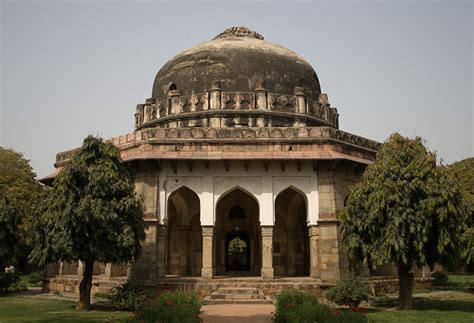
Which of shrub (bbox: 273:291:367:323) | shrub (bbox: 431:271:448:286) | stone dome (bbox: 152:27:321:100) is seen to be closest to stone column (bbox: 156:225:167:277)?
shrub (bbox: 273:291:367:323)

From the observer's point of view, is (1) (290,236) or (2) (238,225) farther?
(2) (238,225)

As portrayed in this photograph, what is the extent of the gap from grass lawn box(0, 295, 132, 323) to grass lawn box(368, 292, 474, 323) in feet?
18.3

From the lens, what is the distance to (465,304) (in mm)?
12555

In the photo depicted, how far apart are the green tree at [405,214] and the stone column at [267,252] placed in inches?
130

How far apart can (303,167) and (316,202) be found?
1137 millimetres

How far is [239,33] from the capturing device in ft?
73.9

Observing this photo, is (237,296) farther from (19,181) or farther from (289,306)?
(19,181)

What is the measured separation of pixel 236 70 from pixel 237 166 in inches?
215

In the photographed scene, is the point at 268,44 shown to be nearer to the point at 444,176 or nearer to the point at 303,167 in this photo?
the point at 303,167

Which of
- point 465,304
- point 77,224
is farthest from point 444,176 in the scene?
point 77,224

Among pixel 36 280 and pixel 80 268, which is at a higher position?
pixel 80 268

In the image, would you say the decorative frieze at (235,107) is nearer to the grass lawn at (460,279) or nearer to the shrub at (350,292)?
the shrub at (350,292)

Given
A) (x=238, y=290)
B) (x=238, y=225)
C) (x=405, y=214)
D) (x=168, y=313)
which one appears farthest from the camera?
(x=238, y=225)

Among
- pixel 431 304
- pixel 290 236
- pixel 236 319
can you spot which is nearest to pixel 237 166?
pixel 290 236
